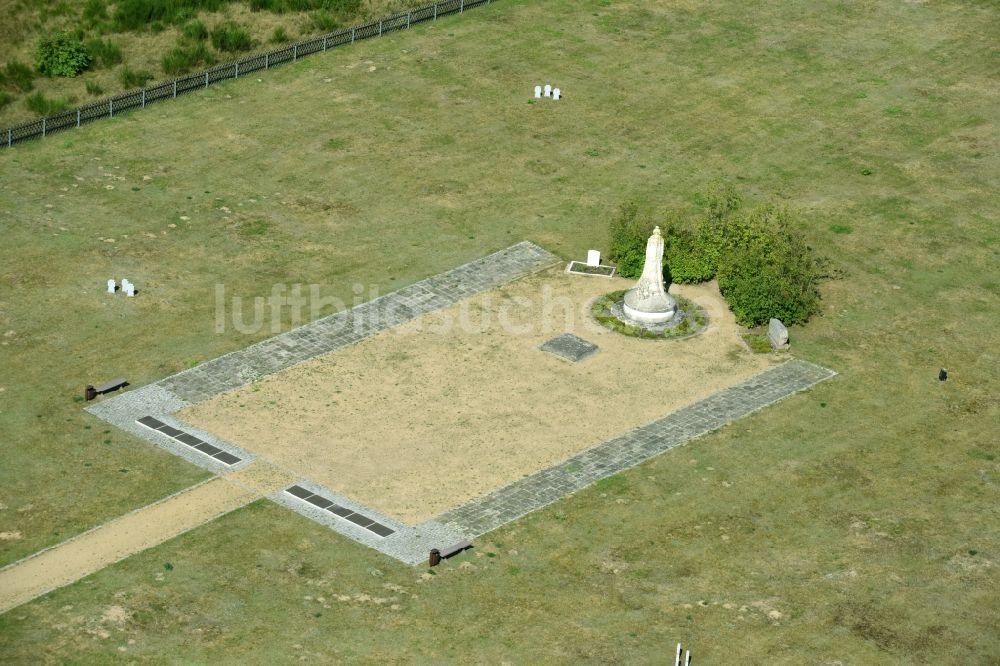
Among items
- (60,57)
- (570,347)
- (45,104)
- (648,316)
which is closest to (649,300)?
(648,316)

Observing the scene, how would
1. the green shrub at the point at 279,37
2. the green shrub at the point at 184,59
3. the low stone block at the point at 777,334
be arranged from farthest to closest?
the green shrub at the point at 279,37, the green shrub at the point at 184,59, the low stone block at the point at 777,334

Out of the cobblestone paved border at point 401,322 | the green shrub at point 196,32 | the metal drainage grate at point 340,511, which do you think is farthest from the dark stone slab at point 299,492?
the green shrub at point 196,32

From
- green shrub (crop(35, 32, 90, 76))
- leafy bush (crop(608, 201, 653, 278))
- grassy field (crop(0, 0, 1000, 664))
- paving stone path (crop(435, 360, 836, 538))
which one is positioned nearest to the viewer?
grassy field (crop(0, 0, 1000, 664))

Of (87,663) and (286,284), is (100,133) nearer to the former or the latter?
(286,284)

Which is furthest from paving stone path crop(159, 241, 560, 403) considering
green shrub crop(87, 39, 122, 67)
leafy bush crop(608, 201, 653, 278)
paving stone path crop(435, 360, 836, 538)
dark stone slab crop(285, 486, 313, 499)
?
green shrub crop(87, 39, 122, 67)

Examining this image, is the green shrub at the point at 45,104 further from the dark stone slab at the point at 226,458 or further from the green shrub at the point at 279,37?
the dark stone slab at the point at 226,458

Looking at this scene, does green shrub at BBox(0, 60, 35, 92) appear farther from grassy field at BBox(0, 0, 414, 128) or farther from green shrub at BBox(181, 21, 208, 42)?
green shrub at BBox(181, 21, 208, 42)

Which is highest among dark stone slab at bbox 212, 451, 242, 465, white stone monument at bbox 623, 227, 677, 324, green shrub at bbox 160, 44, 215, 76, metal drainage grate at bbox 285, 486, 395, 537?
green shrub at bbox 160, 44, 215, 76

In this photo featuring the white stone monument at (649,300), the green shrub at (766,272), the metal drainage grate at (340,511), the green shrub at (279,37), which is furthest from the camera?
the green shrub at (279,37)
